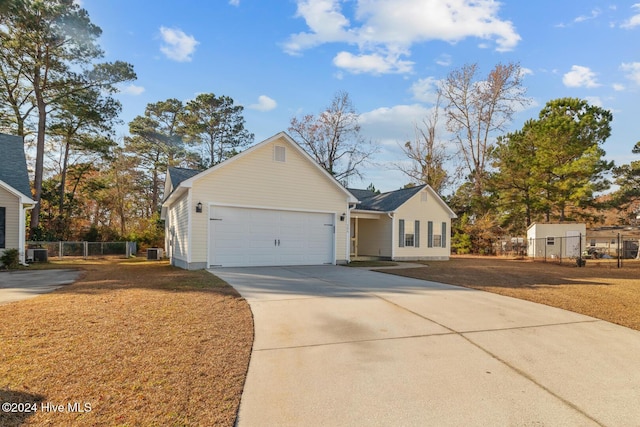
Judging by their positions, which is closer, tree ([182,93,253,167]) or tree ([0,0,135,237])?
tree ([0,0,135,237])

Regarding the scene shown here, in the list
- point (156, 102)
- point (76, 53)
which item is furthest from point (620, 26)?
point (156, 102)

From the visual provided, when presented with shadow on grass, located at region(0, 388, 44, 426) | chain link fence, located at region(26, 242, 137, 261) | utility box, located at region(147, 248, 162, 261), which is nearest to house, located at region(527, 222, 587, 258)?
utility box, located at region(147, 248, 162, 261)

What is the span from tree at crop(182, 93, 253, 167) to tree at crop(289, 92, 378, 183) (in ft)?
18.7

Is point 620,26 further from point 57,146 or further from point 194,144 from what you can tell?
point 57,146

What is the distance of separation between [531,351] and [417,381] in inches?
71.1

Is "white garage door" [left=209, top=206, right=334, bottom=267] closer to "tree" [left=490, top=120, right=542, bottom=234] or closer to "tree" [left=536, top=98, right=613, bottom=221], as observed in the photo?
"tree" [left=490, top=120, right=542, bottom=234]

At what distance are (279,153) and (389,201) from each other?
8.71m

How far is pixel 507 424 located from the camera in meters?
2.68

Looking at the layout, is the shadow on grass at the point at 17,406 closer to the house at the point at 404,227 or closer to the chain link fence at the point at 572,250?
the house at the point at 404,227

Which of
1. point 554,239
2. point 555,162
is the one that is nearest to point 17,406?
point 554,239

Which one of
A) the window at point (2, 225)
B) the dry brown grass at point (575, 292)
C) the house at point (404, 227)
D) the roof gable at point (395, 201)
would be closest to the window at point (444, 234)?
the house at point (404, 227)

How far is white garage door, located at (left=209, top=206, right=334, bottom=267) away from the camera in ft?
41.6

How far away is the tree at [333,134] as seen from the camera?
1238 inches

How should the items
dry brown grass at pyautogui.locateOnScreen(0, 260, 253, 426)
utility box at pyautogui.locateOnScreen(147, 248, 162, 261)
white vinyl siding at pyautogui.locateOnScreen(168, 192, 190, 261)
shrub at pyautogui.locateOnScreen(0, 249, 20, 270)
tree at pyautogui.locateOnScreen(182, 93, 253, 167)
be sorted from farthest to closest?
1. tree at pyautogui.locateOnScreen(182, 93, 253, 167)
2. utility box at pyautogui.locateOnScreen(147, 248, 162, 261)
3. shrub at pyautogui.locateOnScreen(0, 249, 20, 270)
4. white vinyl siding at pyautogui.locateOnScreen(168, 192, 190, 261)
5. dry brown grass at pyautogui.locateOnScreen(0, 260, 253, 426)
